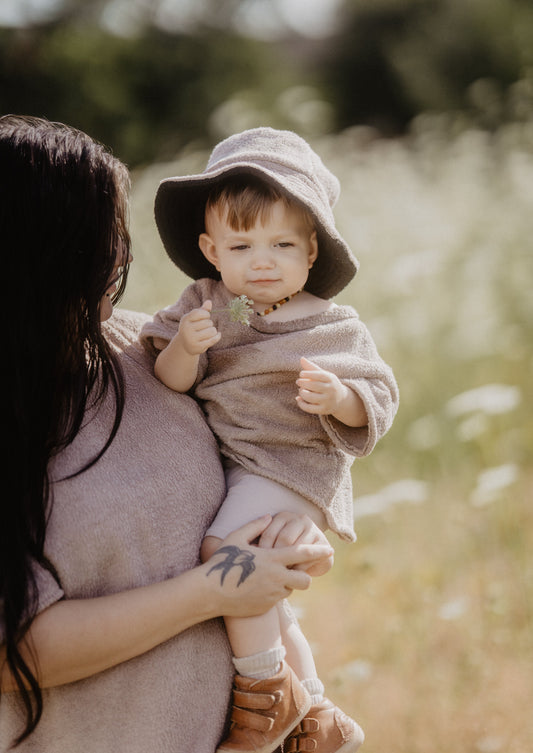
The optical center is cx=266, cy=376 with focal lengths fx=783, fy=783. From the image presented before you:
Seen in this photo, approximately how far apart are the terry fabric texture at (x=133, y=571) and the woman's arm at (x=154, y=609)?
0.17 feet

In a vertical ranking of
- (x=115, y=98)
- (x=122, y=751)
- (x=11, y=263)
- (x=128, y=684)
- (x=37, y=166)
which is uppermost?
(x=115, y=98)

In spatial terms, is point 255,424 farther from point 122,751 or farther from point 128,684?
point 122,751

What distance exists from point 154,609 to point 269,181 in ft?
3.05

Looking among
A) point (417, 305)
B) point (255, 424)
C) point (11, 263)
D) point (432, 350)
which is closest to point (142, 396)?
point (255, 424)

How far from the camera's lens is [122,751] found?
1.47 meters

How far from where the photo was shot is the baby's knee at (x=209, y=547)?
5.24 feet

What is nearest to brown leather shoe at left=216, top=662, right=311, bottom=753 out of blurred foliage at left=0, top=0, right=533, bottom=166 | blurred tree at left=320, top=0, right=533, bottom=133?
blurred foliage at left=0, top=0, right=533, bottom=166

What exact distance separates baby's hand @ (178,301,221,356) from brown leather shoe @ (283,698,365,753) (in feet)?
2.65

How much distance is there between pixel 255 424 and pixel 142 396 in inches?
10.4

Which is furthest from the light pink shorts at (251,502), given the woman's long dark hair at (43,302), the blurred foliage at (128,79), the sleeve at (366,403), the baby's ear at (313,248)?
the blurred foliage at (128,79)

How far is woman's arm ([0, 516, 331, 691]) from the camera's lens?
1.37 metres

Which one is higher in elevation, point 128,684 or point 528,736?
point 128,684

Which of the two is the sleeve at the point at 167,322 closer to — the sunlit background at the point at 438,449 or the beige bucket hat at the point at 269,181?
the beige bucket hat at the point at 269,181

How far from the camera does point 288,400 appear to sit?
1.80 m
